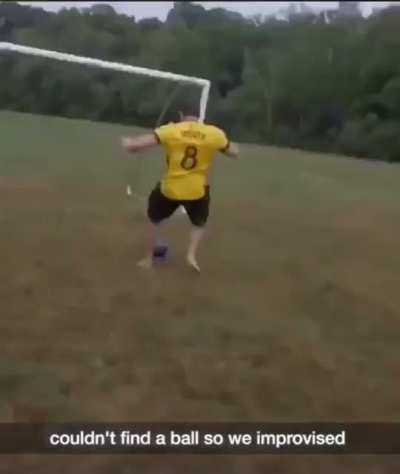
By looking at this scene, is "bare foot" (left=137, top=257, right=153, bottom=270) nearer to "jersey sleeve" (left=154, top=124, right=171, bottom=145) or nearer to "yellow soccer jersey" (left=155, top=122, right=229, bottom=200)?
"yellow soccer jersey" (left=155, top=122, right=229, bottom=200)

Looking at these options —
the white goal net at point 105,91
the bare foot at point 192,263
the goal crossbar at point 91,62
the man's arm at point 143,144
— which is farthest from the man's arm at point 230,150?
the white goal net at point 105,91

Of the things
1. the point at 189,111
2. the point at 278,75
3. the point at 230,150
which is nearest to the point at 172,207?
the point at 230,150

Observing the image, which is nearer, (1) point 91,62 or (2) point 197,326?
(2) point 197,326

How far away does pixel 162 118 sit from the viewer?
17281mm

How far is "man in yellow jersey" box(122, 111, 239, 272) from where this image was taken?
28.7ft

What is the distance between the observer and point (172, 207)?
364 inches

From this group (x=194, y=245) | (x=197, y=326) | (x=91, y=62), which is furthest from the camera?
(x=91, y=62)

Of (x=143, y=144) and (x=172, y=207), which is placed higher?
(x=143, y=144)

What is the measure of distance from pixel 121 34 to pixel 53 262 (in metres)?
22.4

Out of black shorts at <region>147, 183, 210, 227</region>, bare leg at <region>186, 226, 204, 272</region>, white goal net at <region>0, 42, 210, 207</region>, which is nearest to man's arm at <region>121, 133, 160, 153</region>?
black shorts at <region>147, 183, 210, 227</region>

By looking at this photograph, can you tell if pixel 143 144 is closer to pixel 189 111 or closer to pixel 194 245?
pixel 194 245

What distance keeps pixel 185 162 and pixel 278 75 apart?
45.5 meters

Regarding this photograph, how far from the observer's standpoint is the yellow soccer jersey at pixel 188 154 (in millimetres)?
8766

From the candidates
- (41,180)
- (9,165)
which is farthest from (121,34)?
(41,180)
